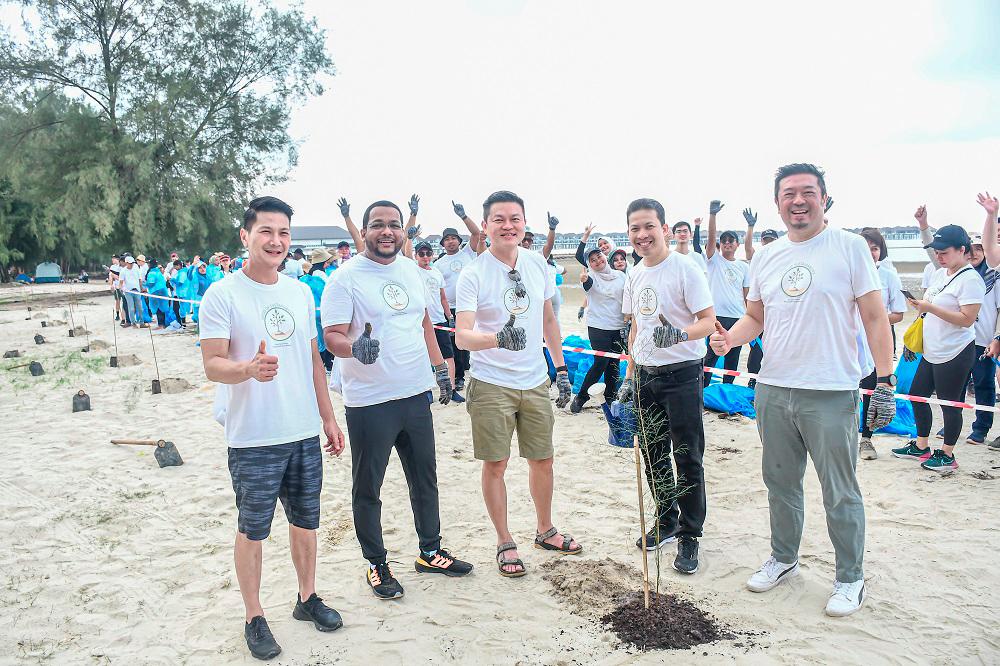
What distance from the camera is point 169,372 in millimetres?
10484

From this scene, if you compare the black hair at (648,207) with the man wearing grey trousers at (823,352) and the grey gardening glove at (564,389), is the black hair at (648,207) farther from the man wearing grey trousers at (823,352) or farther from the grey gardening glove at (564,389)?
the grey gardening glove at (564,389)

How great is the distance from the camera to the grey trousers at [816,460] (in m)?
3.20

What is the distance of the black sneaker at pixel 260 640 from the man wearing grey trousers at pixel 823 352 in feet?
8.74

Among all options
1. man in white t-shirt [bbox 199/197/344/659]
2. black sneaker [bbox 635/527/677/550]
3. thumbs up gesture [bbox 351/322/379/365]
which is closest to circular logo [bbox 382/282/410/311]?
thumbs up gesture [bbox 351/322/379/365]

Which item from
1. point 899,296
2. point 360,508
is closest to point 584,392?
point 899,296

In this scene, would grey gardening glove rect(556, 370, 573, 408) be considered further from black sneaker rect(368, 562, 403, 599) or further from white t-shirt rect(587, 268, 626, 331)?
white t-shirt rect(587, 268, 626, 331)

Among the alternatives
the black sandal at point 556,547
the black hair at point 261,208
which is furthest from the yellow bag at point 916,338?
the black hair at point 261,208

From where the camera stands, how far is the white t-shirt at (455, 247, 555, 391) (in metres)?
3.67

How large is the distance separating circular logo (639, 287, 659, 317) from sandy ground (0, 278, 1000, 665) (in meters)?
1.51

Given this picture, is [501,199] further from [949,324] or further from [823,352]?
[949,324]

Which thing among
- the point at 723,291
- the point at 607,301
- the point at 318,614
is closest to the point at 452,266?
the point at 607,301

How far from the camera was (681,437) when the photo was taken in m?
3.83

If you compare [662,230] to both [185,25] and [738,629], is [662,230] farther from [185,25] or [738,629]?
[185,25]

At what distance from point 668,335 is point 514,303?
933 millimetres
